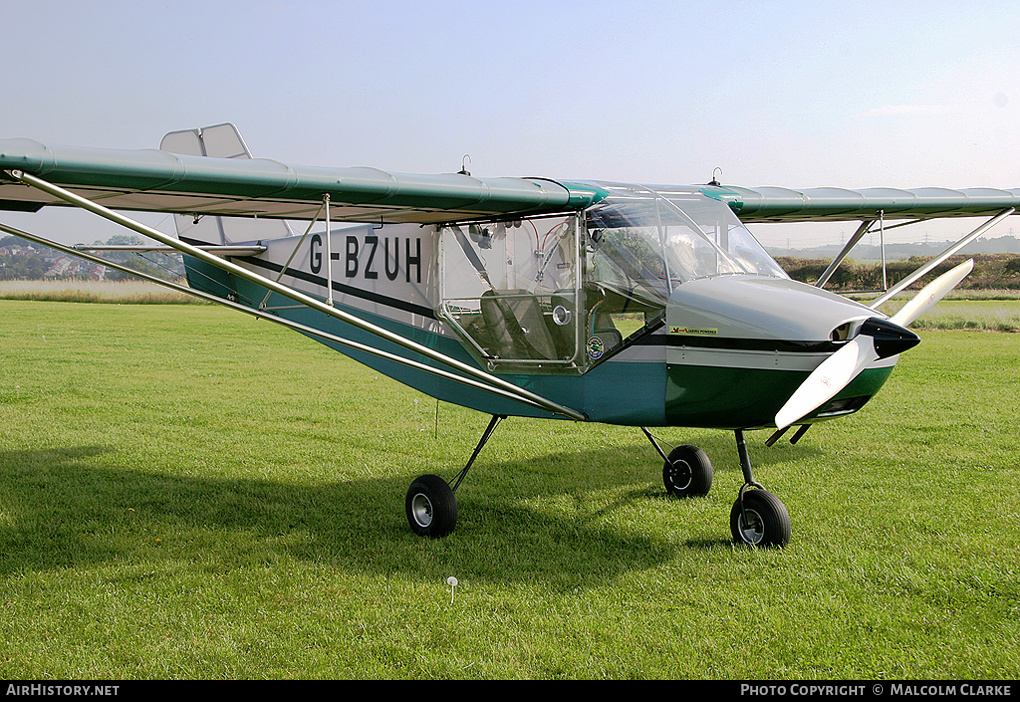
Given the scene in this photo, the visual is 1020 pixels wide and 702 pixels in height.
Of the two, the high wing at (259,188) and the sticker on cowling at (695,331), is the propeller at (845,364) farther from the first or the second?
the high wing at (259,188)

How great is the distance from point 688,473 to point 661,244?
8.20ft

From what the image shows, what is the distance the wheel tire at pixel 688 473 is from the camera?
7.13 metres

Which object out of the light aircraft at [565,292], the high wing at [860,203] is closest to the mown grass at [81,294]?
the light aircraft at [565,292]

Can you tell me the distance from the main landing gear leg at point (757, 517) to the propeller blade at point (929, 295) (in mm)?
1467

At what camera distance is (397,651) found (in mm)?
4117

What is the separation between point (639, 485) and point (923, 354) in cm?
1267

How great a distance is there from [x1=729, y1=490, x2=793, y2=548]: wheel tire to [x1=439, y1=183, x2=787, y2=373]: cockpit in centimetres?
144

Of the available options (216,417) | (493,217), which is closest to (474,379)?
(493,217)

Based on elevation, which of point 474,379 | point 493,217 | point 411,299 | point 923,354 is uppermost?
point 493,217

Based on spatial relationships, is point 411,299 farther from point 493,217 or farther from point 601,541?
point 601,541

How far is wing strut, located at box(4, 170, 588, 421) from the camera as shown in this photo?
4504 millimetres

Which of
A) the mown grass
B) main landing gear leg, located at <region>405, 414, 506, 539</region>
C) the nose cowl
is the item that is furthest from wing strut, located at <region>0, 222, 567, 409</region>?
the mown grass

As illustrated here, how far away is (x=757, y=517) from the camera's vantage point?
5668 mm

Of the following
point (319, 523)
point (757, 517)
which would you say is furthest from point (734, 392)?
point (319, 523)
